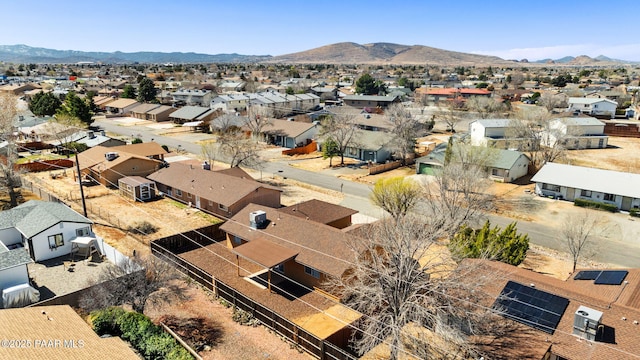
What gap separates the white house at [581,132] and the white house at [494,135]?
5.71m

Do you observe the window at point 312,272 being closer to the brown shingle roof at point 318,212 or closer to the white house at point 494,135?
the brown shingle roof at point 318,212

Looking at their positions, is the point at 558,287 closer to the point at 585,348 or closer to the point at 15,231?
the point at 585,348

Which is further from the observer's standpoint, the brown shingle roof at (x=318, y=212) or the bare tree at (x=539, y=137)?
the bare tree at (x=539, y=137)

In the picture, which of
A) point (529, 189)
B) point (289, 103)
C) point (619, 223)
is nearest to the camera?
point (619, 223)

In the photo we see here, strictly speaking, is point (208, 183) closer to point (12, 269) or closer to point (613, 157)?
point (12, 269)

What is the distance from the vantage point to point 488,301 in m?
20.5

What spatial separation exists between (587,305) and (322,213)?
1940 cm

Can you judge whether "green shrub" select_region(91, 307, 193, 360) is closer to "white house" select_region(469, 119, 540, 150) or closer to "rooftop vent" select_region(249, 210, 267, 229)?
"rooftop vent" select_region(249, 210, 267, 229)

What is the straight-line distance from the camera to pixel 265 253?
1038 inches

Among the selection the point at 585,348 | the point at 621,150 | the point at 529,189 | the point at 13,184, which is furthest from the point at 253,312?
the point at 621,150

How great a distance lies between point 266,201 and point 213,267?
11109mm

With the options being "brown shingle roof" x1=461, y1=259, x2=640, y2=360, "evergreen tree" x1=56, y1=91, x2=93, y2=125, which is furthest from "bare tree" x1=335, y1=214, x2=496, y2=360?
"evergreen tree" x1=56, y1=91, x2=93, y2=125

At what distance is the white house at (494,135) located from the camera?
61062 millimetres

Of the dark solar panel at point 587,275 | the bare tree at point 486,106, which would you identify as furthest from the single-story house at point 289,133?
the dark solar panel at point 587,275
